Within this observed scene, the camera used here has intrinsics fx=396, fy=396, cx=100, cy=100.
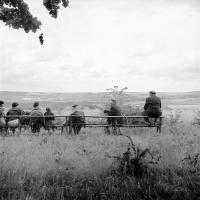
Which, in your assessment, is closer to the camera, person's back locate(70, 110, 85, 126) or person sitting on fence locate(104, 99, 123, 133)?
person sitting on fence locate(104, 99, 123, 133)

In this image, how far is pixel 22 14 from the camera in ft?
19.7

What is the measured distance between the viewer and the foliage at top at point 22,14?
19.0 feet

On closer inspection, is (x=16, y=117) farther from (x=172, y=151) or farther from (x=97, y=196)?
(x=97, y=196)

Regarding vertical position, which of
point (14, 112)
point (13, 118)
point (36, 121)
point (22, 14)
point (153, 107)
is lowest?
Answer: point (36, 121)

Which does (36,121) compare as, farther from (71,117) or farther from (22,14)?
(22,14)

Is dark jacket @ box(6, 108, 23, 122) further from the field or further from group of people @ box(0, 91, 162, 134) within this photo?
the field

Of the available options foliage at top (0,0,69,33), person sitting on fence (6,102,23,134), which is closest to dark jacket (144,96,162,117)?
person sitting on fence (6,102,23,134)

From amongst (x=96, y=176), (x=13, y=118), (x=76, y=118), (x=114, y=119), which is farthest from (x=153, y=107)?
(x=96, y=176)

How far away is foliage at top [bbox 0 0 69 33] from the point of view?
578cm

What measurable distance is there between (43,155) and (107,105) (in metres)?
13.4

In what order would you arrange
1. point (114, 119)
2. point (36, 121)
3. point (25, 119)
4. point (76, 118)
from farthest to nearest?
1. point (25, 119)
2. point (114, 119)
3. point (36, 121)
4. point (76, 118)

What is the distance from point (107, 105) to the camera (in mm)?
20812

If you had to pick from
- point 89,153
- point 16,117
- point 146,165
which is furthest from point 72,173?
point 16,117

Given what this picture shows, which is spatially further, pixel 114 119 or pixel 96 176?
pixel 114 119
